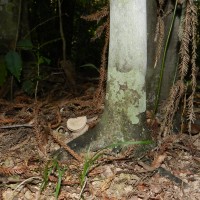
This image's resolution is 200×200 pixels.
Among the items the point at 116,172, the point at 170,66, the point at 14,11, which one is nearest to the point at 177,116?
the point at 170,66

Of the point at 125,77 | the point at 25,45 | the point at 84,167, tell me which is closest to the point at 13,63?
the point at 25,45

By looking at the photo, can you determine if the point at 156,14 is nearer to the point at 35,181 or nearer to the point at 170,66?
the point at 170,66

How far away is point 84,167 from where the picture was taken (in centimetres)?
215

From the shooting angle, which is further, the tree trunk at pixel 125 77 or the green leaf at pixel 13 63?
the green leaf at pixel 13 63

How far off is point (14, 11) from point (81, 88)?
1.03 m

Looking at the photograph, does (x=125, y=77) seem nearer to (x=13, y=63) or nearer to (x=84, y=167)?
(x=84, y=167)

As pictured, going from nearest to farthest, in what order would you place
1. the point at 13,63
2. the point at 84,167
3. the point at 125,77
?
the point at 84,167 → the point at 125,77 → the point at 13,63

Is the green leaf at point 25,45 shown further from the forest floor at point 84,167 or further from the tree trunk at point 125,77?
the tree trunk at point 125,77

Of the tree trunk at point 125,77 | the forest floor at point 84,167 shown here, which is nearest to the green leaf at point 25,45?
the forest floor at point 84,167

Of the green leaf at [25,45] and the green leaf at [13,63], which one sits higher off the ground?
the green leaf at [25,45]

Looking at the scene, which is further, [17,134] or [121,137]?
[17,134]

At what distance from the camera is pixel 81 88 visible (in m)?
3.86

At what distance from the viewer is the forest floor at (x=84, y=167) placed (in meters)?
2.19

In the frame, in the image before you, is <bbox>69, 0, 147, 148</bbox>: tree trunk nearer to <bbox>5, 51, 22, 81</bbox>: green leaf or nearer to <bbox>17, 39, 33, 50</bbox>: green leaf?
<bbox>5, 51, 22, 81</bbox>: green leaf
